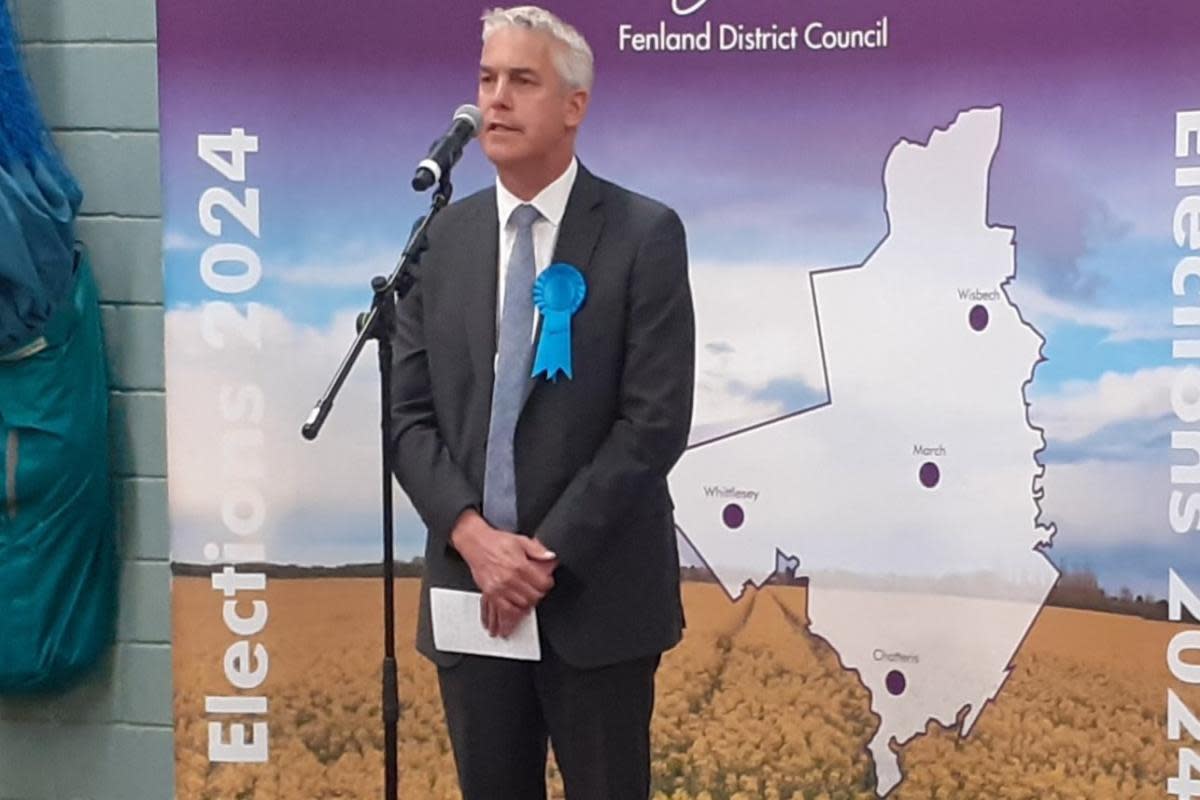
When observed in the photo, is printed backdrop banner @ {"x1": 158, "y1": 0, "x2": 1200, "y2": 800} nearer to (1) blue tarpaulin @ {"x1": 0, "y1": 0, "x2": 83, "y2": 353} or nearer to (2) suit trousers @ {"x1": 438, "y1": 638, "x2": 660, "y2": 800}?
(1) blue tarpaulin @ {"x1": 0, "y1": 0, "x2": 83, "y2": 353}

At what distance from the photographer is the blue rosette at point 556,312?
7.33 ft

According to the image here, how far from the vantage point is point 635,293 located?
7.41 feet

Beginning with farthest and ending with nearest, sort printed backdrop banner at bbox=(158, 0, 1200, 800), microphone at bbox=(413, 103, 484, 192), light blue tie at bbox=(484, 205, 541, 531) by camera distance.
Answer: printed backdrop banner at bbox=(158, 0, 1200, 800), light blue tie at bbox=(484, 205, 541, 531), microphone at bbox=(413, 103, 484, 192)

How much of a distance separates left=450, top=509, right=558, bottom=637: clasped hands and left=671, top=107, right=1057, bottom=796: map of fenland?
677 mm

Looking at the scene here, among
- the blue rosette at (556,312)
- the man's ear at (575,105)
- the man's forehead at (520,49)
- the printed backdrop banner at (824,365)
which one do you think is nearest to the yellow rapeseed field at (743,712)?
the printed backdrop banner at (824,365)

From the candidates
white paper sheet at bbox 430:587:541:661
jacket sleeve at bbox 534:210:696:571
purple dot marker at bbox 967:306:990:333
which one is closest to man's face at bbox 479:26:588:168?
jacket sleeve at bbox 534:210:696:571

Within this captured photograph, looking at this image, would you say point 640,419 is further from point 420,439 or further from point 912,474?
point 912,474

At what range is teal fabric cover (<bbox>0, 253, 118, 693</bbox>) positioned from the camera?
9.47 ft

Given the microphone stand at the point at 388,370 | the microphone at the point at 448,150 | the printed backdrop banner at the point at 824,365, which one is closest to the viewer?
the microphone at the point at 448,150

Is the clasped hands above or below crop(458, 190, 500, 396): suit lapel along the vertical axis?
below

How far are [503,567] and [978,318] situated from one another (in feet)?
3.36

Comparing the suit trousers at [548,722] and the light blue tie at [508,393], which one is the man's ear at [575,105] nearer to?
the light blue tie at [508,393]

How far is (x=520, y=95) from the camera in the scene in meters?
2.26

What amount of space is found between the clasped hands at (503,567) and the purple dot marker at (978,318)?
Answer: 3.13 ft
